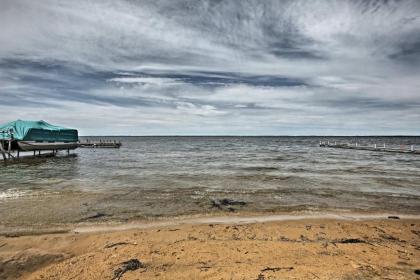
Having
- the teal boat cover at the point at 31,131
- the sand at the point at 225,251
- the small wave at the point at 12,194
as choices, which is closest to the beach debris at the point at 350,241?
the sand at the point at 225,251

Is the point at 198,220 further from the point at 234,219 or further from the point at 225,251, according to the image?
the point at 225,251

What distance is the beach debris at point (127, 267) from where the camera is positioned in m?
5.24

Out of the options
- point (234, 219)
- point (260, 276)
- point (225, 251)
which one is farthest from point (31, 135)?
point (260, 276)

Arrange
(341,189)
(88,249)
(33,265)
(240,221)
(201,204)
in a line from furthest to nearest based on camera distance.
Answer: (341,189) < (201,204) < (240,221) < (88,249) < (33,265)

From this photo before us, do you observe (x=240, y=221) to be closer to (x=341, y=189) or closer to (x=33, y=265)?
(x=33, y=265)

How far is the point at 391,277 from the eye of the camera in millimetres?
4906

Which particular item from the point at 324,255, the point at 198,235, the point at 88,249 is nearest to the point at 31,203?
the point at 88,249

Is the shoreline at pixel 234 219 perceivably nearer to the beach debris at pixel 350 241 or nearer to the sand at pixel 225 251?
the sand at pixel 225 251

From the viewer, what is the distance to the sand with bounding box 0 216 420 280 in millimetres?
5242

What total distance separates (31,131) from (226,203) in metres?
37.0

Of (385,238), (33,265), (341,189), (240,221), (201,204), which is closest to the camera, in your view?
(33,265)

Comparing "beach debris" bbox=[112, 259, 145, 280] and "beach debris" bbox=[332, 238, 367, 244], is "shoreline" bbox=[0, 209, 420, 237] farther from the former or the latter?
"beach debris" bbox=[112, 259, 145, 280]

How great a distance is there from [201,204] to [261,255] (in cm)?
580

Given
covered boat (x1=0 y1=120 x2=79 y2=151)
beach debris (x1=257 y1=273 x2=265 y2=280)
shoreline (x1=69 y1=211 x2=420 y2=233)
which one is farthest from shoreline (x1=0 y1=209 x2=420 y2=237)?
covered boat (x1=0 y1=120 x2=79 y2=151)
